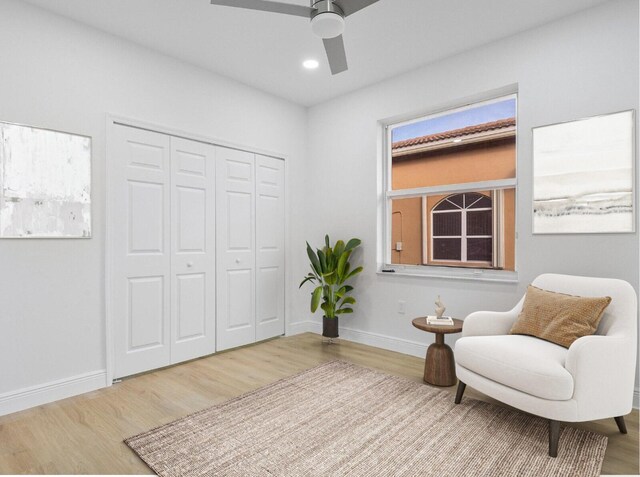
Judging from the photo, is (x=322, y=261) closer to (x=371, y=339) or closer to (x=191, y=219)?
(x=371, y=339)


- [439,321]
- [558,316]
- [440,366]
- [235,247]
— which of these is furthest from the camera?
[235,247]

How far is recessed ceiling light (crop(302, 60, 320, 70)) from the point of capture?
11.6 feet

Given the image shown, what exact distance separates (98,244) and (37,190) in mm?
549

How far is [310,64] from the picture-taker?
3570 millimetres

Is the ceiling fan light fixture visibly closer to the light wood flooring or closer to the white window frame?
the white window frame

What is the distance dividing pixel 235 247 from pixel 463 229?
90.2 inches

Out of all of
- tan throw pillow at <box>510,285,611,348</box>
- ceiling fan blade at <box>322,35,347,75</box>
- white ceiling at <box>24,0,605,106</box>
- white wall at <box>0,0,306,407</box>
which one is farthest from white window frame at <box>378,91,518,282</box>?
white wall at <box>0,0,306,407</box>

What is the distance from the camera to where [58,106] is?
2750 mm

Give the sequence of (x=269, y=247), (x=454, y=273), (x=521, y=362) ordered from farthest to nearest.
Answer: (x=269, y=247) → (x=454, y=273) → (x=521, y=362)

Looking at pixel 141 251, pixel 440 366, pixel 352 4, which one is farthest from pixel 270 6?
pixel 440 366

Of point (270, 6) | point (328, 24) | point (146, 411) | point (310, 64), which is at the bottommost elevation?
point (146, 411)

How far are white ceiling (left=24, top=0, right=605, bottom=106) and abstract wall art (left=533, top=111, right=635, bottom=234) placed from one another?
2.93ft

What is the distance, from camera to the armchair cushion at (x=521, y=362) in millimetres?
1970

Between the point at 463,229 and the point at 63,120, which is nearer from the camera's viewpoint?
the point at 63,120
